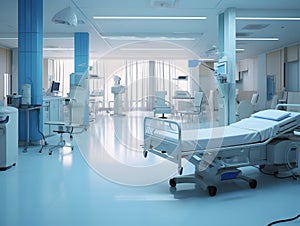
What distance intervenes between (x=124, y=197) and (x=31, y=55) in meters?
3.82

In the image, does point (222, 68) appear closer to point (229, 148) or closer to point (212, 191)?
point (229, 148)

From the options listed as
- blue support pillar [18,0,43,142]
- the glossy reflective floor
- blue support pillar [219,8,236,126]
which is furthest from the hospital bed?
blue support pillar [18,0,43,142]

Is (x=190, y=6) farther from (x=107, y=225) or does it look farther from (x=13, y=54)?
(x=13, y=54)

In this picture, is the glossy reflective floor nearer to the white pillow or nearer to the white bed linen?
the white bed linen

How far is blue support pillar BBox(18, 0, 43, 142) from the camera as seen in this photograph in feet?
18.3

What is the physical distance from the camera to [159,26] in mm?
8273

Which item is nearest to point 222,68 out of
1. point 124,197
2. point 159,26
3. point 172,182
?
point 159,26

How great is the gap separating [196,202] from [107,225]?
0.94 meters

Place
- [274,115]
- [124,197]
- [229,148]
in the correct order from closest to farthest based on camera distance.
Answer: [124,197] → [229,148] → [274,115]

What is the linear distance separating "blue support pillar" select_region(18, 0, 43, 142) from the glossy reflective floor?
1238 mm

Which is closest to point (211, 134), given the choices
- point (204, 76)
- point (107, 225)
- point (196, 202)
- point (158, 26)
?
point (196, 202)

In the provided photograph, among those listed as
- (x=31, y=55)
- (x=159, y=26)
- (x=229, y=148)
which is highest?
(x=159, y=26)

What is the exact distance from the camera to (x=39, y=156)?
15.6 feet

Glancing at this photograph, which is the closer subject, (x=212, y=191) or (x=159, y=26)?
(x=212, y=191)
